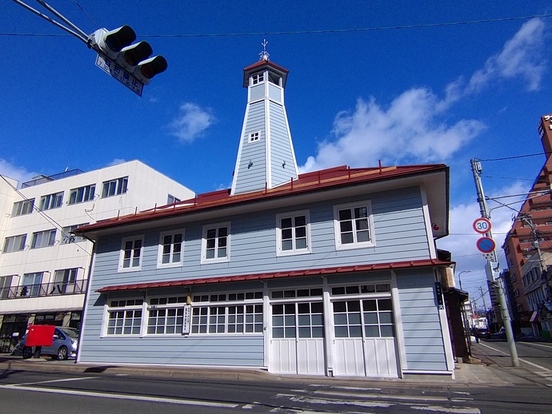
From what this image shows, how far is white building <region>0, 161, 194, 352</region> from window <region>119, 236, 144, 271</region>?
13.2 metres

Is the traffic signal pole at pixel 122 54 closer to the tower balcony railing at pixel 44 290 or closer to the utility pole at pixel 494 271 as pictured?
the utility pole at pixel 494 271

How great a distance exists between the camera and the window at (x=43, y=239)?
105ft

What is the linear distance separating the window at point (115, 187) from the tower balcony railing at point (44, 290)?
7531 mm

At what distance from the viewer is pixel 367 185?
480 inches

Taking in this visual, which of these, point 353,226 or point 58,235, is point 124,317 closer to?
point 353,226

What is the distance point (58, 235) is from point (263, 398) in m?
30.3

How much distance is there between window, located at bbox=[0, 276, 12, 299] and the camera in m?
32.2

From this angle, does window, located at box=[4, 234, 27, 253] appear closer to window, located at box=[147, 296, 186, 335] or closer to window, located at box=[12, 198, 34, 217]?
window, located at box=[12, 198, 34, 217]

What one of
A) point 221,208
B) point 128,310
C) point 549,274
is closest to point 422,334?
point 221,208

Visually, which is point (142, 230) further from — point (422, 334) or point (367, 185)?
point (422, 334)

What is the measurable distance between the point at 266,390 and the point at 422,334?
5000mm

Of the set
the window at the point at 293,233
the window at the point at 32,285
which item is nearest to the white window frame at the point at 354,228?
the window at the point at 293,233

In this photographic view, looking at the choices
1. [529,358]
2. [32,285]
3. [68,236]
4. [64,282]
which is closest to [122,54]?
[529,358]

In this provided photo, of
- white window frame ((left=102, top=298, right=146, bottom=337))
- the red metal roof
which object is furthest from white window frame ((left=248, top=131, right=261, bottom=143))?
white window frame ((left=102, top=298, right=146, bottom=337))
